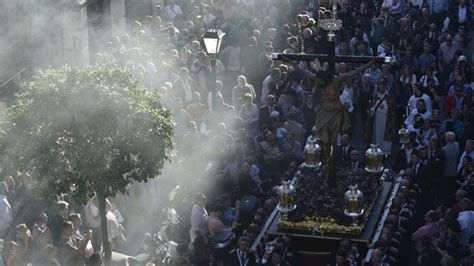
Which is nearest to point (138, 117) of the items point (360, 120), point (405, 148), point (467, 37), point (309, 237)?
point (309, 237)

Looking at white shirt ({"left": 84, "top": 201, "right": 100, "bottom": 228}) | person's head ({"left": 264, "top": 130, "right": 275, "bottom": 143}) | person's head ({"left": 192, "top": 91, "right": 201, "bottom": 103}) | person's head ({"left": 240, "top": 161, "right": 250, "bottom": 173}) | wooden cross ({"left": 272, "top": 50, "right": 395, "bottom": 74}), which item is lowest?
white shirt ({"left": 84, "top": 201, "right": 100, "bottom": 228})

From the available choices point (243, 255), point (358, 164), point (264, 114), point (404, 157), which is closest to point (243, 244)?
point (243, 255)

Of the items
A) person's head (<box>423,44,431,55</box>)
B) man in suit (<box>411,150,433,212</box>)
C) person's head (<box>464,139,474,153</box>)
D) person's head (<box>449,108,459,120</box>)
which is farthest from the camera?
person's head (<box>423,44,431,55</box>)

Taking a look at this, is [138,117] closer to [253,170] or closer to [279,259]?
[279,259]

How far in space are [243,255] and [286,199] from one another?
5.73 feet

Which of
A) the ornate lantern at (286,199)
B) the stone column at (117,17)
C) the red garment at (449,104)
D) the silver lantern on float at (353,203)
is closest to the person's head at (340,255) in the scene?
the silver lantern on float at (353,203)

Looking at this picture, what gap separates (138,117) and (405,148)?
789 cm

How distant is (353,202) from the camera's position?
78.0 feet

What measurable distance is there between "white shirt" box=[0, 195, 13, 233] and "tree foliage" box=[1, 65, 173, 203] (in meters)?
2.72

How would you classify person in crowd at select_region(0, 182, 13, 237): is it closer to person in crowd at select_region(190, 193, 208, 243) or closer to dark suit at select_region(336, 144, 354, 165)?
person in crowd at select_region(190, 193, 208, 243)

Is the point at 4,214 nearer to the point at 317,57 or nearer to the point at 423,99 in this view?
the point at 317,57

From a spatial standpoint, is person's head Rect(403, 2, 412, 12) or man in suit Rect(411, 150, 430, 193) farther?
person's head Rect(403, 2, 412, 12)

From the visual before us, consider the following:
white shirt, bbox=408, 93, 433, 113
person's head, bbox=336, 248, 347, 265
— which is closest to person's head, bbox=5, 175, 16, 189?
person's head, bbox=336, 248, 347, 265

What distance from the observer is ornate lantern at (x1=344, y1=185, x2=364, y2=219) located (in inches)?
935
